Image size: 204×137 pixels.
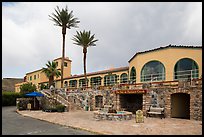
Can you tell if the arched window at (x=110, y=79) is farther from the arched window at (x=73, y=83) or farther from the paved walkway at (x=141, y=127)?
the paved walkway at (x=141, y=127)

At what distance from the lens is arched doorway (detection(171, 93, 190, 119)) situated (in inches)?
722

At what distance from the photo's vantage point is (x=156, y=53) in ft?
75.6

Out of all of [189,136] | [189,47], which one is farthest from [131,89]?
[189,136]

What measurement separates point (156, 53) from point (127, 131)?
1385 centimetres

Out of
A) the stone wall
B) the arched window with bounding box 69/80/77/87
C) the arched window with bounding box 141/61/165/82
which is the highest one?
the arched window with bounding box 141/61/165/82

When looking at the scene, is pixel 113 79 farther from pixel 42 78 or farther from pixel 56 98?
pixel 42 78

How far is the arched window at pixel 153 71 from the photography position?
22.5 metres

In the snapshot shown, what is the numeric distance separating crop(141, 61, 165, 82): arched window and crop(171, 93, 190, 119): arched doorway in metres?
3.40

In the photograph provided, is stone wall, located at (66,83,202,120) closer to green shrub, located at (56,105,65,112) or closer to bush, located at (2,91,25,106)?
green shrub, located at (56,105,65,112)

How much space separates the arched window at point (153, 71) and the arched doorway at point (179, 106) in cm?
340

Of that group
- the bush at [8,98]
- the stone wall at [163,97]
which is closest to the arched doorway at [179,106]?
the stone wall at [163,97]

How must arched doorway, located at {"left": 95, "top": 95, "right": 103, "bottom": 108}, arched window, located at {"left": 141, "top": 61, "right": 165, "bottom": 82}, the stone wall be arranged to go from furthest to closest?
arched doorway, located at {"left": 95, "top": 95, "right": 103, "bottom": 108}, arched window, located at {"left": 141, "top": 61, "right": 165, "bottom": 82}, the stone wall

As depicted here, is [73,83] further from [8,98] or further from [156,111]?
[156,111]

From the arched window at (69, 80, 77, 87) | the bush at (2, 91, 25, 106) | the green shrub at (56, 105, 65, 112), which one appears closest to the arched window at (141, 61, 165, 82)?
the green shrub at (56, 105, 65, 112)
